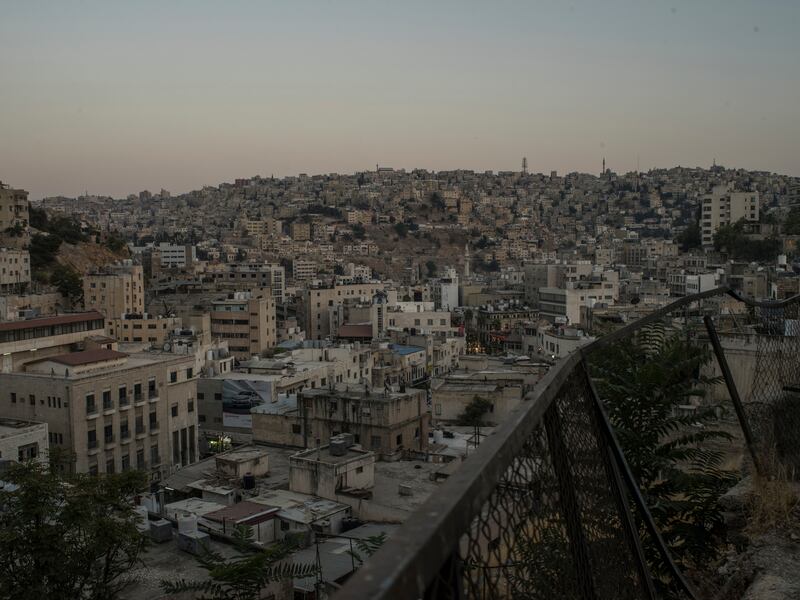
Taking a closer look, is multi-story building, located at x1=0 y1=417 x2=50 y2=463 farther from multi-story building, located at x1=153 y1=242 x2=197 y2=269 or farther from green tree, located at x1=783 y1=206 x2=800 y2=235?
Result: multi-story building, located at x1=153 y1=242 x2=197 y2=269

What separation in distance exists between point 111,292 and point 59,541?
130 ft

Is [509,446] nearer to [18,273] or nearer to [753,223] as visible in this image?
[18,273]

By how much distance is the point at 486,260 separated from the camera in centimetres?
11575

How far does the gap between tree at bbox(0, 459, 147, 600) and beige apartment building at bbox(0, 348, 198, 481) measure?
993cm

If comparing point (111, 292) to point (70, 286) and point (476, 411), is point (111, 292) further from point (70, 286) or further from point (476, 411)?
point (476, 411)

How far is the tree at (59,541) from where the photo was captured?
905cm

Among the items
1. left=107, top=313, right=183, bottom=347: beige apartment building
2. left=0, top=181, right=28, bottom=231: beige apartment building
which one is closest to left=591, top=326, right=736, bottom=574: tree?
left=107, top=313, right=183, bottom=347: beige apartment building

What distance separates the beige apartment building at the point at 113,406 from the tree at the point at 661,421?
17.8 m

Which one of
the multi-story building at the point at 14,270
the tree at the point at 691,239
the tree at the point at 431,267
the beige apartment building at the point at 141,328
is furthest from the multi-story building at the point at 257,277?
the tree at the point at 431,267

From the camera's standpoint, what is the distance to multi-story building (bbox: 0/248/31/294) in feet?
164

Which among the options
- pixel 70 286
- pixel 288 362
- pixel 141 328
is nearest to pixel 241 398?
pixel 288 362

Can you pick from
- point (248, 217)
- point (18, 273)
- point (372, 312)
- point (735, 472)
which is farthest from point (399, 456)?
point (248, 217)

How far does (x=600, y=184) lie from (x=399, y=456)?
162806 millimetres

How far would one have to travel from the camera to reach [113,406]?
21.3 meters
